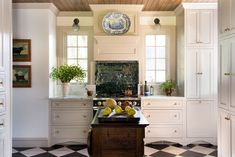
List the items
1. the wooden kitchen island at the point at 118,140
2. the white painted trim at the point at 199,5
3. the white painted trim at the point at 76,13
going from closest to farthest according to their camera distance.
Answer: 1. the wooden kitchen island at the point at 118,140
2. the white painted trim at the point at 199,5
3. the white painted trim at the point at 76,13

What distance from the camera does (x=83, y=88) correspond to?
555 cm

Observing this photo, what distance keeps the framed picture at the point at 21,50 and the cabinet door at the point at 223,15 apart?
3.24 metres

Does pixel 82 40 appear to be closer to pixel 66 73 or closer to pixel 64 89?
pixel 66 73

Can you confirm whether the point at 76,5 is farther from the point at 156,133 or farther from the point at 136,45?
the point at 156,133

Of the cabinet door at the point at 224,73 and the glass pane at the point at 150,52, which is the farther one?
the glass pane at the point at 150,52

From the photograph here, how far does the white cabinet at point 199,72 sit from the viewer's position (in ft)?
16.2

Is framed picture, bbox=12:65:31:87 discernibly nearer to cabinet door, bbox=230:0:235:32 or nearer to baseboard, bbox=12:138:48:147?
baseboard, bbox=12:138:48:147

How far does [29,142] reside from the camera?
4883 mm

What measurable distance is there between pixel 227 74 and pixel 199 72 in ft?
5.64

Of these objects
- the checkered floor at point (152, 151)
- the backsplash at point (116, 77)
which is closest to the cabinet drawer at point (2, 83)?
the checkered floor at point (152, 151)

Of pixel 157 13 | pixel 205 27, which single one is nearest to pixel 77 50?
pixel 157 13

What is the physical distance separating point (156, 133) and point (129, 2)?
245 centimetres

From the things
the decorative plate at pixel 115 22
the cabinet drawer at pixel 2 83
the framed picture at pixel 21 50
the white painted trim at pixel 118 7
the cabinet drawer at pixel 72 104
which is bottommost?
the cabinet drawer at pixel 72 104

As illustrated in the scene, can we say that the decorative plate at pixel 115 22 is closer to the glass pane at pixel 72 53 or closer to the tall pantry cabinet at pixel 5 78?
the glass pane at pixel 72 53
